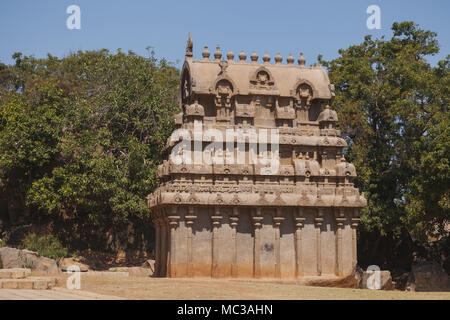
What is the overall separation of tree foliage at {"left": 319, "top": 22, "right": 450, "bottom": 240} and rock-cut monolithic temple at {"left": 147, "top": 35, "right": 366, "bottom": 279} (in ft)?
25.5

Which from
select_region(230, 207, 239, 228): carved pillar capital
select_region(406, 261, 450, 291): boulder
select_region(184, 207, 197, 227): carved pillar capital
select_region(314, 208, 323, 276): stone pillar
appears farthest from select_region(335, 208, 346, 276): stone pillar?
select_region(406, 261, 450, 291): boulder

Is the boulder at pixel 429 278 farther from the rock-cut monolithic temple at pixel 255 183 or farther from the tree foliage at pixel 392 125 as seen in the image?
the rock-cut monolithic temple at pixel 255 183

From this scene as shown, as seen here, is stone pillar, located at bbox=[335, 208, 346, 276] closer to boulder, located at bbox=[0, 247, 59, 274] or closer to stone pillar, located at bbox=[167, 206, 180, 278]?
stone pillar, located at bbox=[167, 206, 180, 278]

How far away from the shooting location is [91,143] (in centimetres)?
3378

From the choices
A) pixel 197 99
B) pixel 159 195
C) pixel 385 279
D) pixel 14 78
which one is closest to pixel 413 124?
pixel 385 279

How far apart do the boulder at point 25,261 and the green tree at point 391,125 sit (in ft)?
54.8

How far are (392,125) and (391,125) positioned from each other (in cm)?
19

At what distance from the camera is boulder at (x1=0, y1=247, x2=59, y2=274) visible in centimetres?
2548

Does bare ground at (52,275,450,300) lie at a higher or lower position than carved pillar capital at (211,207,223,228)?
lower

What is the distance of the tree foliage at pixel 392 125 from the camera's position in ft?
107
